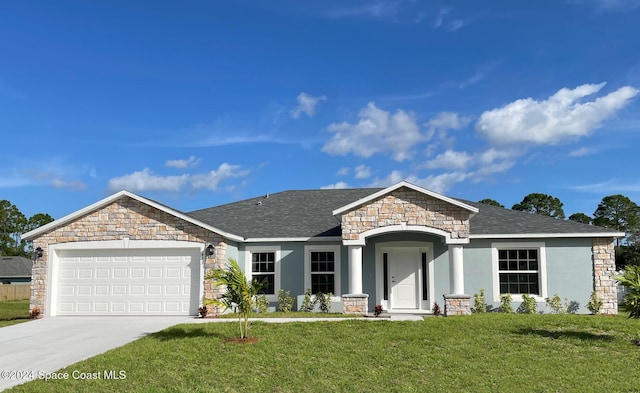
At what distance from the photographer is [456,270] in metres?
16.2

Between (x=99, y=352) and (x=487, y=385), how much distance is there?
7.93 metres

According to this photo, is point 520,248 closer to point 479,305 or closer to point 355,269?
point 479,305

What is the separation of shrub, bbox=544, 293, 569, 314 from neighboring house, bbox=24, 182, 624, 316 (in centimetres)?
20

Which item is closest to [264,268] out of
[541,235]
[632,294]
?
[541,235]

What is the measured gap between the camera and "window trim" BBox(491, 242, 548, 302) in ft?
57.5

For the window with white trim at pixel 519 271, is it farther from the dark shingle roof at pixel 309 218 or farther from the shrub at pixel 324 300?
the shrub at pixel 324 300

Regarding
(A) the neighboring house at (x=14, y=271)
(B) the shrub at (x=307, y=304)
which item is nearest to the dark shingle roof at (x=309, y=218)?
(B) the shrub at (x=307, y=304)

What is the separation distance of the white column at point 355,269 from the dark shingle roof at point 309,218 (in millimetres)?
2059

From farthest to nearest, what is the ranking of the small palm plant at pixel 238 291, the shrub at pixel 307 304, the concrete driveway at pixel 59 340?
the shrub at pixel 307 304, the small palm plant at pixel 238 291, the concrete driveway at pixel 59 340

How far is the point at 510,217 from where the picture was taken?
63.9 feet

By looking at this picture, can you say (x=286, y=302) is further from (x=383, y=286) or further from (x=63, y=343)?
(x=63, y=343)

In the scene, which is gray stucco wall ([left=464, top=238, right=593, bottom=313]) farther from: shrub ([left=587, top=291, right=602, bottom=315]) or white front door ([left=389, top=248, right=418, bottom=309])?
white front door ([left=389, top=248, right=418, bottom=309])

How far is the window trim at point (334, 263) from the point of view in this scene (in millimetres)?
18281

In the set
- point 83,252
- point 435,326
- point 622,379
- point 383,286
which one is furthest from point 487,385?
point 83,252
